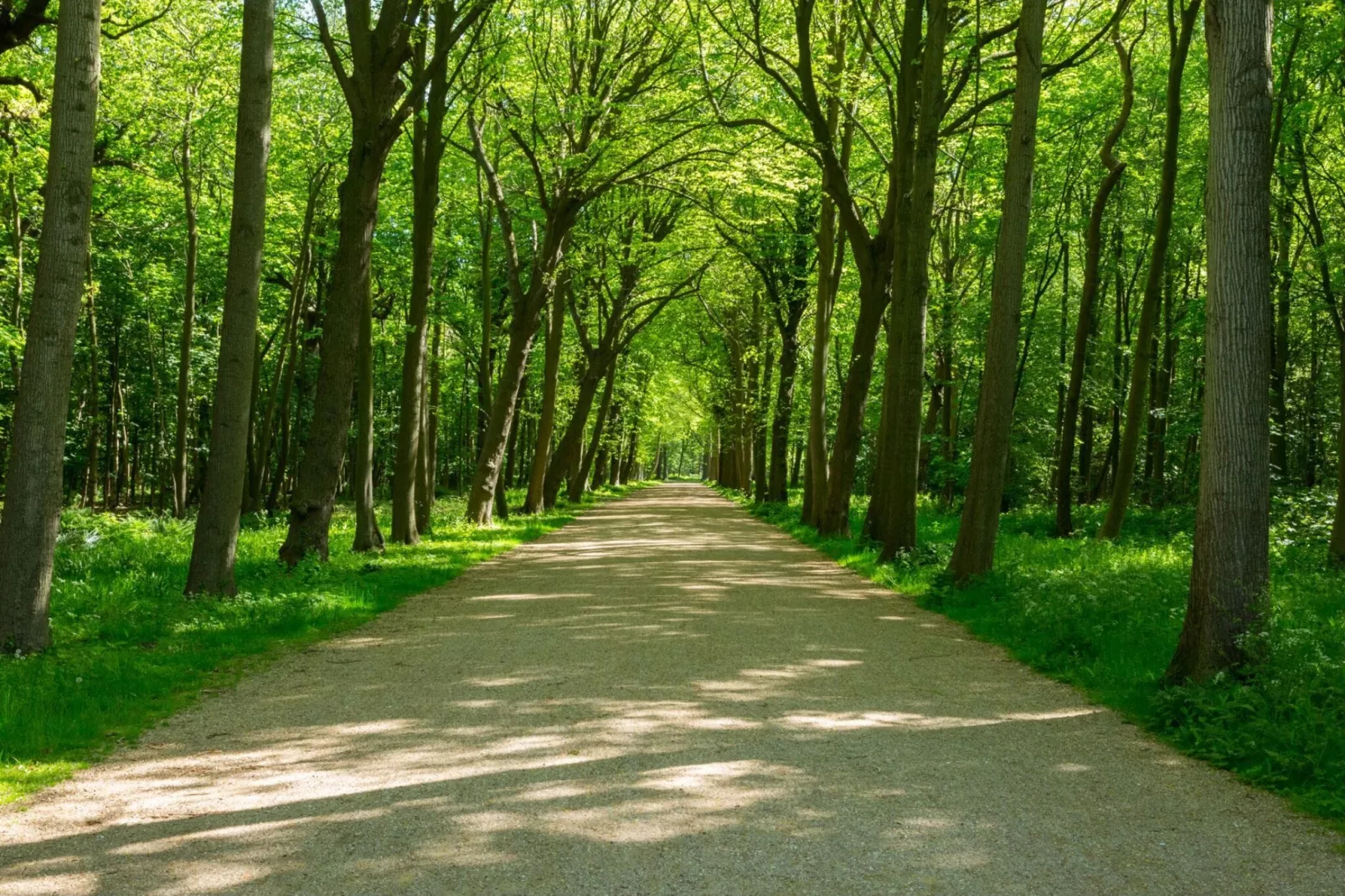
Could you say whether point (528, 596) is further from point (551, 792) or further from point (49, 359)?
point (551, 792)

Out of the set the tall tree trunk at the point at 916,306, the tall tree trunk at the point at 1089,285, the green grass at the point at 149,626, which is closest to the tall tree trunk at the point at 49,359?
the green grass at the point at 149,626

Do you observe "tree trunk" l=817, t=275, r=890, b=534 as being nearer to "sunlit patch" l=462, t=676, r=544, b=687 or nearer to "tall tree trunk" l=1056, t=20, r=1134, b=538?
"tall tree trunk" l=1056, t=20, r=1134, b=538

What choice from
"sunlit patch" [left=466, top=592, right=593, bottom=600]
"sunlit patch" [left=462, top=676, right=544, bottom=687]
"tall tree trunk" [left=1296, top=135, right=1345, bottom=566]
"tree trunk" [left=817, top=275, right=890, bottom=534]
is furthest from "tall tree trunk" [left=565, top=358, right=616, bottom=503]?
"sunlit patch" [left=462, top=676, right=544, bottom=687]

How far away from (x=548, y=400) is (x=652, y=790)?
22.2m

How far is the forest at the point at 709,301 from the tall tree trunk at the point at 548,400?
0.23m

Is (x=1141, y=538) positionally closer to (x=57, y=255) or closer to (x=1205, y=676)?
(x=1205, y=676)

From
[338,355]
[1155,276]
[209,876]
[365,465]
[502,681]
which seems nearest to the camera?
[209,876]

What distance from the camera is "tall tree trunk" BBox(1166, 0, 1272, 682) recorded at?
21.4 feet

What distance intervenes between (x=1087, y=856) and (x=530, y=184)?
23889 millimetres

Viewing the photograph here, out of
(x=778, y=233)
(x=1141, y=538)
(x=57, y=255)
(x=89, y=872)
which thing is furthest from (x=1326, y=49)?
(x=89, y=872)

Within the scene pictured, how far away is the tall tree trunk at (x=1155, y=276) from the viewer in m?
15.6

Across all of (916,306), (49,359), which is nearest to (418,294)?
(916,306)

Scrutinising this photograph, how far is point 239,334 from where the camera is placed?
1012 centimetres

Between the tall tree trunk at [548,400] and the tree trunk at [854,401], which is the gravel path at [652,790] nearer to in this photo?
the tree trunk at [854,401]
